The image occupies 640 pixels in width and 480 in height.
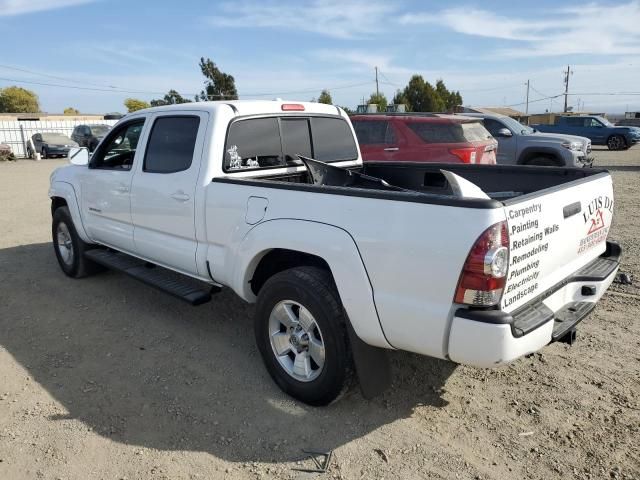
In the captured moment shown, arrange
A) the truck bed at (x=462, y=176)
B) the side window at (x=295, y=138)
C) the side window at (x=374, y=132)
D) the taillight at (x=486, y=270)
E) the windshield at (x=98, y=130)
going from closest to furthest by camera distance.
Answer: the taillight at (x=486, y=270) → the truck bed at (x=462, y=176) → the side window at (x=295, y=138) → the side window at (x=374, y=132) → the windshield at (x=98, y=130)

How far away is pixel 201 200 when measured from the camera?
388 centimetres

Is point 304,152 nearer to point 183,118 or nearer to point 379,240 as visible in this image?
point 183,118

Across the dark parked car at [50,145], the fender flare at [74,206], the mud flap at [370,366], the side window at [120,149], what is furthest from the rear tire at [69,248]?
the dark parked car at [50,145]

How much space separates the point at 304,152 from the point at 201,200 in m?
1.20

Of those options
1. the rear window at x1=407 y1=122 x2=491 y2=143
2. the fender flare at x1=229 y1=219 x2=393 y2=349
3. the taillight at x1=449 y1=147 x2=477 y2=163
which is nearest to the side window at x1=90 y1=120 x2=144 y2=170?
the fender flare at x1=229 y1=219 x2=393 y2=349

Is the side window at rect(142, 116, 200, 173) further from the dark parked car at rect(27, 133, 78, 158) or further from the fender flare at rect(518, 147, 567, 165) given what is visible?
the dark parked car at rect(27, 133, 78, 158)

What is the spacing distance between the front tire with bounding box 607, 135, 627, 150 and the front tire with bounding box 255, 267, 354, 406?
26.8 meters

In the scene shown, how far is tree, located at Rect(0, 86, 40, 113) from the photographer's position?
264 feet

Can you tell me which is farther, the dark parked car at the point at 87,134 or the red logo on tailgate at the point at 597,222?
the dark parked car at the point at 87,134

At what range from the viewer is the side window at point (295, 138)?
4512 mm

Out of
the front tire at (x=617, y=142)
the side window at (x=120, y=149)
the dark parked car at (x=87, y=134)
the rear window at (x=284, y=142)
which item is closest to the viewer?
the rear window at (x=284, y=142)

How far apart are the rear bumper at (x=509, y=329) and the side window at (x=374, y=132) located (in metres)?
6.26

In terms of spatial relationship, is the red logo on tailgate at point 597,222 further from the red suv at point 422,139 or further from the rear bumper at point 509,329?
the red suv at point 422,139

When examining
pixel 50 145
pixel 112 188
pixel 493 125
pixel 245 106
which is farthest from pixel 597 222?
pixel 50 145
